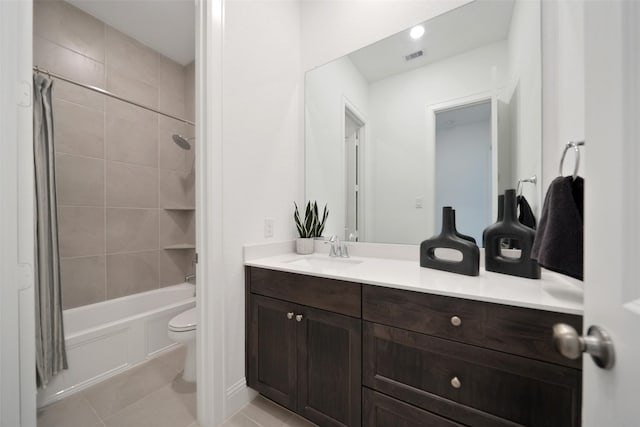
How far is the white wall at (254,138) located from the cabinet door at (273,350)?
0.09m

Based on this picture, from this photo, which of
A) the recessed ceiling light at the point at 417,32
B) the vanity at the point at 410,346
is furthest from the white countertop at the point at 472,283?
the recessed ceiling light at the point at 417,32

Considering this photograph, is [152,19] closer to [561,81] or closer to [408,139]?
[408,139]

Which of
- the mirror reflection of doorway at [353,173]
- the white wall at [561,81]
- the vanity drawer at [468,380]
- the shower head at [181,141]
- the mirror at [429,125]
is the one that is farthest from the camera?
the shower head at [181,141]

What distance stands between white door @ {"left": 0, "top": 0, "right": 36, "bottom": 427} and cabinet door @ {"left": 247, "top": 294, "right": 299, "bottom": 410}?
817 mm

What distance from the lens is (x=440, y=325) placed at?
0.84 m

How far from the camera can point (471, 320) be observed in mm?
790

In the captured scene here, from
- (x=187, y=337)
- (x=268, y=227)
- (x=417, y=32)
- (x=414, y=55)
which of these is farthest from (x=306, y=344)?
(x=417, y=32)

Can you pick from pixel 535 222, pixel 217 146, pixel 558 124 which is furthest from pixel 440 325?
pixel 217 146

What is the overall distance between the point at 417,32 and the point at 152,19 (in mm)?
2072

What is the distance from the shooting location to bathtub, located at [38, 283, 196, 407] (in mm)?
1475

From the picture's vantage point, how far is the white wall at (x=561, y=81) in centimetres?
80

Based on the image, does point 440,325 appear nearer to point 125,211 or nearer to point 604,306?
point 604,306

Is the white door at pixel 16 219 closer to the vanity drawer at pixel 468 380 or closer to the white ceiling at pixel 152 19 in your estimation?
the vanity drawer at pixel 468 380

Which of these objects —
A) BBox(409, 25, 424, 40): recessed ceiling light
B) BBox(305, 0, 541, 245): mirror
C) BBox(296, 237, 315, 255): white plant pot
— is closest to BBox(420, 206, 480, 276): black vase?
BBox(305, 0, 541, 245): mirror
